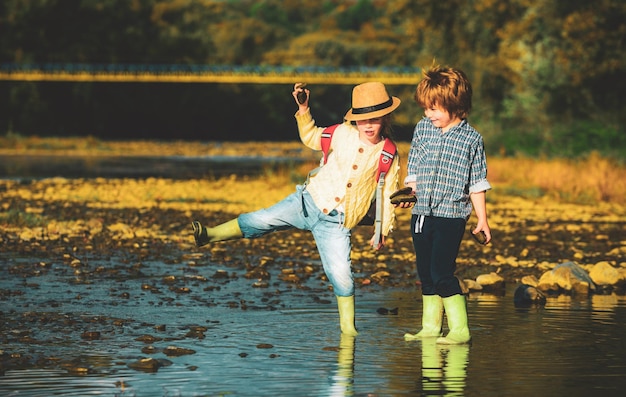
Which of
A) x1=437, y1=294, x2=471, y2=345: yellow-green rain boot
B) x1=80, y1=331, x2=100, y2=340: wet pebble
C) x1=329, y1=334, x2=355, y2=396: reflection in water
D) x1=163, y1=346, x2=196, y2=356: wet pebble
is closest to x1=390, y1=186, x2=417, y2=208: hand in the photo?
x1=437, y1=294, x2=471, y2=345: yellow-green rain boot

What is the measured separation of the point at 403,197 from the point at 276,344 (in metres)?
1.34

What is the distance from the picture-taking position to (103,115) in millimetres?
97688

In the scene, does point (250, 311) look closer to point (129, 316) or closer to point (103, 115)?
point (129, 316)

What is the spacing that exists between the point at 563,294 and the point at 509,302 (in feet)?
2.80

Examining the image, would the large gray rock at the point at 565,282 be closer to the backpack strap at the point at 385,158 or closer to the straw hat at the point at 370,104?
the backpack strap at the point at 385,158

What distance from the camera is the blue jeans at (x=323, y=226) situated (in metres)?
9.68

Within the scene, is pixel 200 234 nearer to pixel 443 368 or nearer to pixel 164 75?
pixel 443 368

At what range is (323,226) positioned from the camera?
9727 millimetres

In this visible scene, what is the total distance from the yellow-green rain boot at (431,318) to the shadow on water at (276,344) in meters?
0.19

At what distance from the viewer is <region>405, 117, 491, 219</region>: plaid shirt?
933 centimetres

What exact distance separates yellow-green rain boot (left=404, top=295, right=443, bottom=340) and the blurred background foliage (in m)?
1.30

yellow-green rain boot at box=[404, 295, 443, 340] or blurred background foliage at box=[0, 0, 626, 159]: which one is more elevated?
blurred background foliage at box=[0, 0, 626, 159]

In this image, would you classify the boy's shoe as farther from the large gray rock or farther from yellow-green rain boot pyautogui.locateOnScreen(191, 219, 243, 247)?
the large gray rock

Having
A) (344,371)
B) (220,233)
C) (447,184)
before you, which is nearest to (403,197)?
(447,184)
